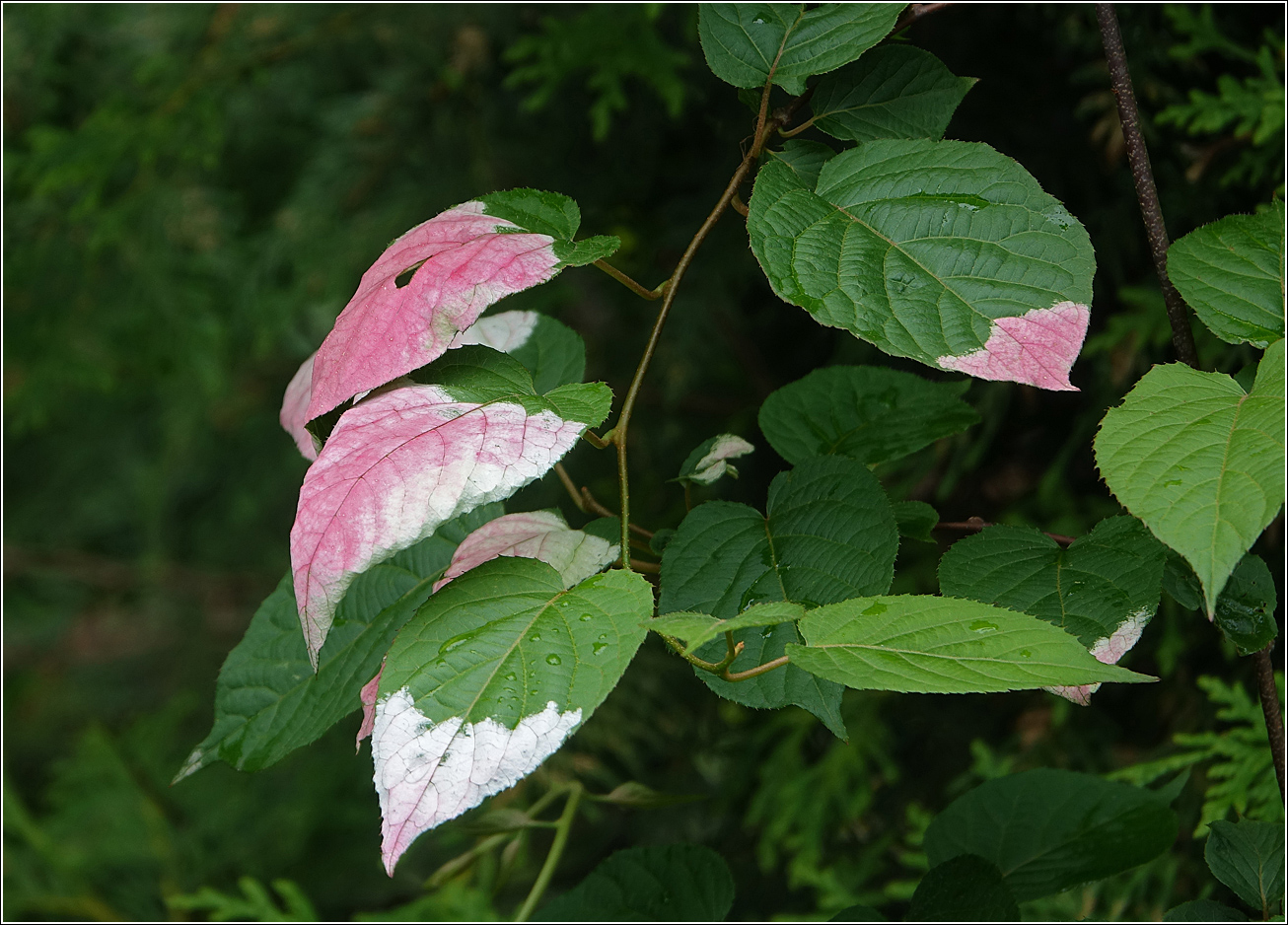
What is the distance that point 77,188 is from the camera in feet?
6.33

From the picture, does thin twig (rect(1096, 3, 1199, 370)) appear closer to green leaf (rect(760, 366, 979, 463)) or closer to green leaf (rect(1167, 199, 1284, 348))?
green leaf (rect(1167, 199, 1284, 348))

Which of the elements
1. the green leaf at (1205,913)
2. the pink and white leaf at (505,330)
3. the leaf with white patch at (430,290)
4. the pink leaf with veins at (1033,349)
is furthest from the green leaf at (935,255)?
the green leaf at (1205,913)

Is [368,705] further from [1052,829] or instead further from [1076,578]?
[1052,829]

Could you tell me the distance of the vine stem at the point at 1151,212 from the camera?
0.51 meters

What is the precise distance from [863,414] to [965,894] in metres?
0.33

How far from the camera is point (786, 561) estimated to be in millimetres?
537

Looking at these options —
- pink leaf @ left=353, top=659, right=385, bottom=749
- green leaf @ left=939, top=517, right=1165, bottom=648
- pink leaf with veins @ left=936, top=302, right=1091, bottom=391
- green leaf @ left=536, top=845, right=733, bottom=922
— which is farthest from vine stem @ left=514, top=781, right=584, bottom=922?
pink leaf with veins @ left=936, top=302, right=1091, bottom=391

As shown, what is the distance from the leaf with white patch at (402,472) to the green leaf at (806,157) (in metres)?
0.21

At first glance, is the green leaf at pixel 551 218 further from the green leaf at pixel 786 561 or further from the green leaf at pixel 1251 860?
the green leaf at pixel 1251 860

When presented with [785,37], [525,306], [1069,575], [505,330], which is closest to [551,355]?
[505,330]

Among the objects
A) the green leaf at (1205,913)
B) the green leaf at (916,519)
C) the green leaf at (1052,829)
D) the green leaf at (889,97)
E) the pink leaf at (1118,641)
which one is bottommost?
the green leaf at (1052,829)

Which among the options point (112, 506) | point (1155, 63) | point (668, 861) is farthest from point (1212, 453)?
point (112, 506)

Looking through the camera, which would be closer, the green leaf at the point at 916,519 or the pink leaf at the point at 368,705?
the pink leaf at the point at 368,705

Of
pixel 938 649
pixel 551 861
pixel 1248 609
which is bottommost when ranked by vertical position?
pixel 551 861
